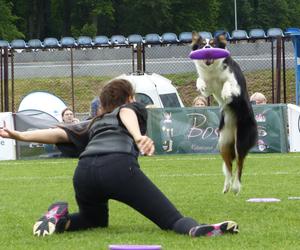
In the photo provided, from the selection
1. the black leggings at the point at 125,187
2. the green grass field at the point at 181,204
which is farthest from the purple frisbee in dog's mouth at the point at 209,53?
the black leggings at the point at 125,187

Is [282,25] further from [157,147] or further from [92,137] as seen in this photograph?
[92,137]

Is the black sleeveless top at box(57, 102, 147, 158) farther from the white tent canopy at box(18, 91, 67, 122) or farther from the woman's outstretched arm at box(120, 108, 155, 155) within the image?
the white tent canopy at box(18, 91, 67, 122)

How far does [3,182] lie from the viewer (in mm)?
10883

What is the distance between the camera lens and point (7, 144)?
15312 mm

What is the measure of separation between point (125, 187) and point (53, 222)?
26.8 inches

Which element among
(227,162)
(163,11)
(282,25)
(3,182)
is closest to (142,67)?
(3,182)

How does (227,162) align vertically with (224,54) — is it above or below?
below

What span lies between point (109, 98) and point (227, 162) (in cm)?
239

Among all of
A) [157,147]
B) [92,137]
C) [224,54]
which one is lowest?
[157,147]

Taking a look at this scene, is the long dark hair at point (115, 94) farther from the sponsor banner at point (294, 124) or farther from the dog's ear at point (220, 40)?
the sponsor banner at point (294, 124)

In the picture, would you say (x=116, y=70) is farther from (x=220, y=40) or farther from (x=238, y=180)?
(x=220, y=40)

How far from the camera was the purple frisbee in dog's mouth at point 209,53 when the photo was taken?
24.6 ft

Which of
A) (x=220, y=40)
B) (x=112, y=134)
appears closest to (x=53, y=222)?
(x=112, y=134)

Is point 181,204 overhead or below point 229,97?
below
